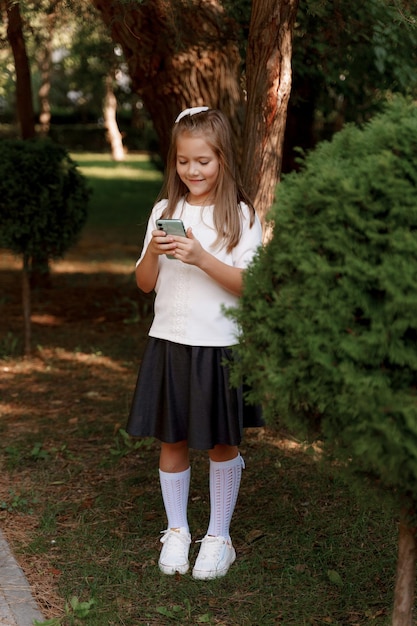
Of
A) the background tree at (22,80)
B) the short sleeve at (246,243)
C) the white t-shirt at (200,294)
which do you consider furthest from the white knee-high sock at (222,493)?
the background tree at (22,80)

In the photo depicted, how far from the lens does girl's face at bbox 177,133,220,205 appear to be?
3.21m

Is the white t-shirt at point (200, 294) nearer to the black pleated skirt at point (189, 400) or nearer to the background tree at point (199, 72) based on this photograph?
the black pleated skirt at point (189, 400)

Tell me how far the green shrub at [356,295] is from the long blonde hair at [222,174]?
79 cm

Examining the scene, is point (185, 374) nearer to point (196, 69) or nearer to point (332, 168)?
point (332, 168)

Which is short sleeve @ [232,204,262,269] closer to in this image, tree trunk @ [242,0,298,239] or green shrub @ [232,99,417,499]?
green shrub @ [232,99,417,499]

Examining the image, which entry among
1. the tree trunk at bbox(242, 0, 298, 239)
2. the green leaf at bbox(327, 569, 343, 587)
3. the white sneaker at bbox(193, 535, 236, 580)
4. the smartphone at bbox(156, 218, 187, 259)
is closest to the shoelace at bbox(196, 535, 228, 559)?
the white sneaker at bbox(193, 535, 236, 580)

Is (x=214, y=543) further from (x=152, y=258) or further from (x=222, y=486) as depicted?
(x=152, y=258)

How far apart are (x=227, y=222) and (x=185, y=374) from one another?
2.02 ft

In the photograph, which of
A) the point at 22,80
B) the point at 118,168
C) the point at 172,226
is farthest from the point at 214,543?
Answer: the point at 118,168

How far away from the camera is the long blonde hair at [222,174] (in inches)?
127

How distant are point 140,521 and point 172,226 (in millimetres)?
1575

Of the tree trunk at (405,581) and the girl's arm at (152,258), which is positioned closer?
the tree trunk at (405,581)

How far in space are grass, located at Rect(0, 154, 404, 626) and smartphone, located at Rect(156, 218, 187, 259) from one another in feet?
3.12

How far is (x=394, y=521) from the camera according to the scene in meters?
3.90
